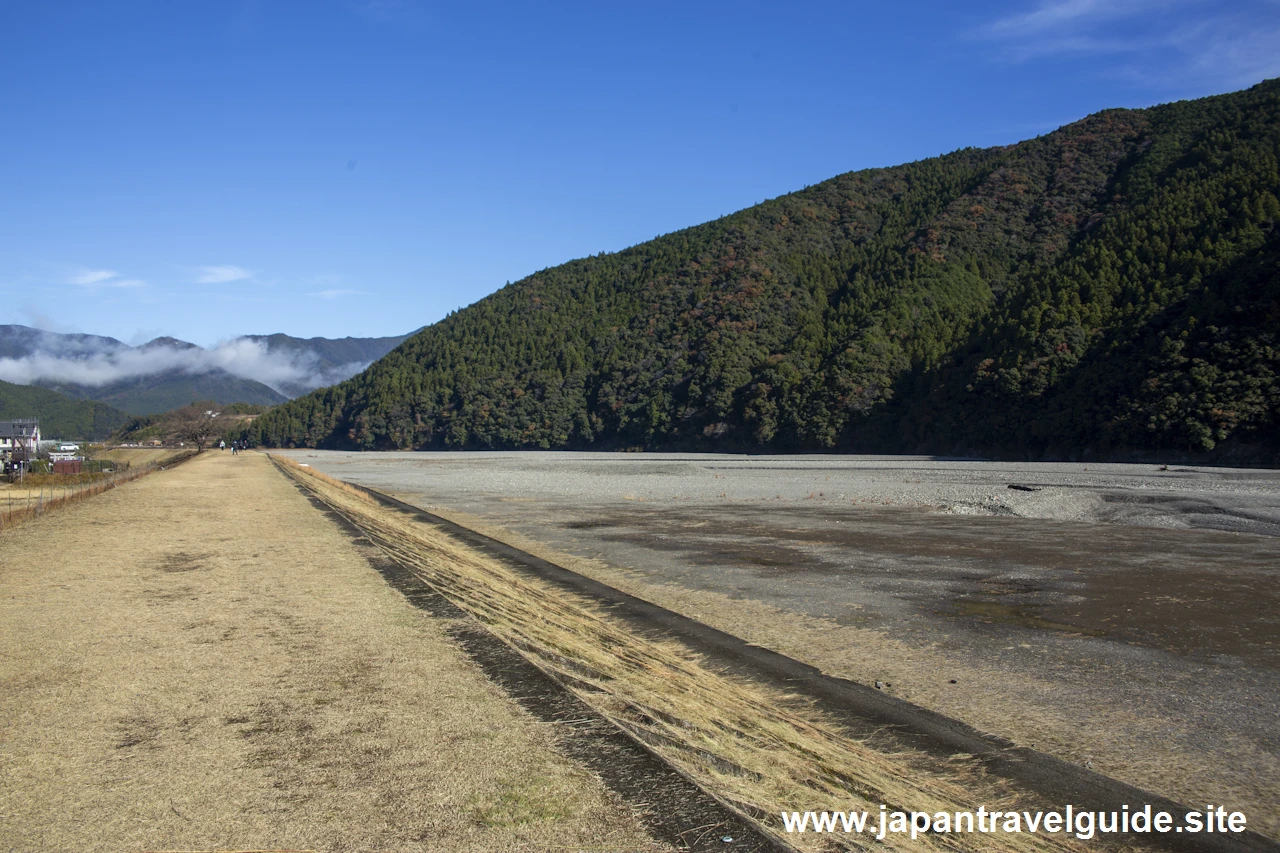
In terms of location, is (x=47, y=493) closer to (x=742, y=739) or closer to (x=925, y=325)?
(x=742, y=739)

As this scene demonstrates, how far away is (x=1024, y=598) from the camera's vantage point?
11.2m

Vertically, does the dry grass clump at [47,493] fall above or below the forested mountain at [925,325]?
below

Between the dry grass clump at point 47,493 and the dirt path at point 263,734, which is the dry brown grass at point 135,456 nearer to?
the dry grass clump at point 47,493

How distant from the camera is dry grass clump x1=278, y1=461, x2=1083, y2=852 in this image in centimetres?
446

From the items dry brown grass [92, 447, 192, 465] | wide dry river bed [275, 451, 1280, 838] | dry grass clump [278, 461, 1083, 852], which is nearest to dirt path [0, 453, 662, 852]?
dry grass clump [278, 461, 1083, 852]

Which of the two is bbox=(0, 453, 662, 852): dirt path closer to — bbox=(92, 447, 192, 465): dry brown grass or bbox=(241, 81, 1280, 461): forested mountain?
bbox=(92, 447, 192, 465): dry brown grass

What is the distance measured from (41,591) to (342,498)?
18.7m

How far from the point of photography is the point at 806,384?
9125 centimetres

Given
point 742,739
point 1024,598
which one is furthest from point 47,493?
point 742,739

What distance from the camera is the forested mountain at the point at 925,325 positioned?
5844 centimetres

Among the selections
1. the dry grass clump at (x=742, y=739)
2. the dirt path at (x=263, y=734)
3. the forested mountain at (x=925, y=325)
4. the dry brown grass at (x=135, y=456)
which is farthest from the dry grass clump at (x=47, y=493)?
the forested mountain at (x=925, y=325)

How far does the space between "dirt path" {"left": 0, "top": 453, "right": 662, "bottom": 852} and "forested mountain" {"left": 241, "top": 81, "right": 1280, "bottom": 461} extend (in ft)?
182

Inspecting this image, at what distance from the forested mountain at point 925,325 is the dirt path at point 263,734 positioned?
55.6 meters

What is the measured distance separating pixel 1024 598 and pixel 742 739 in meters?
7.36
